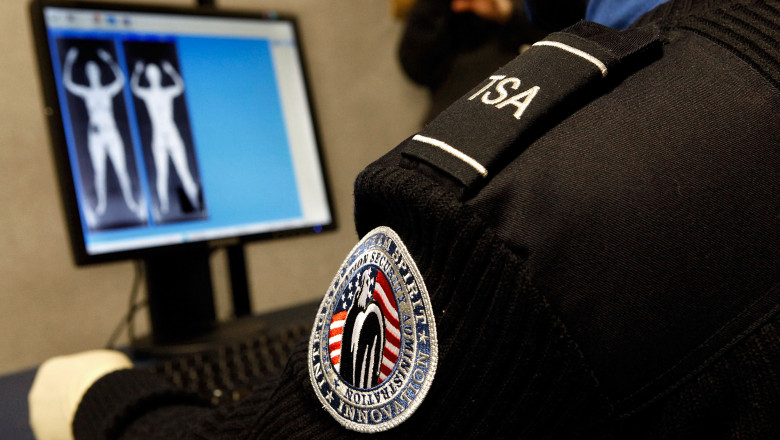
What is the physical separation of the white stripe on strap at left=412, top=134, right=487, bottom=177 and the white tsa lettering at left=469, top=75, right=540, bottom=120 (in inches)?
1.1

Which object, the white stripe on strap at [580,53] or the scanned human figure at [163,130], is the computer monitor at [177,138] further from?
the white stripe on strap at [580,53]

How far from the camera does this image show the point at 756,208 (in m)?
0.25

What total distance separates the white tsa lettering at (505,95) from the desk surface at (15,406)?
547 mm

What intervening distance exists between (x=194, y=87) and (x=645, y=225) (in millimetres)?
774

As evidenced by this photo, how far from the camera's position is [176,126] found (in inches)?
33.6

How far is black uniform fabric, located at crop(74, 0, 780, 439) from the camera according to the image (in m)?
0.24

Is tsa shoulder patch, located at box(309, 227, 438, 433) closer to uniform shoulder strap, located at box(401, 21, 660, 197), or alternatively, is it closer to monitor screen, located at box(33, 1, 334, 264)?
uniform shoulder strap, located at box(401, 21, 660, 197)

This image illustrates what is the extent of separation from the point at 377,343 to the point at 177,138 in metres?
0.67

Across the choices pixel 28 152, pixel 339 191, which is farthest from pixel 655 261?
pixel 339 191

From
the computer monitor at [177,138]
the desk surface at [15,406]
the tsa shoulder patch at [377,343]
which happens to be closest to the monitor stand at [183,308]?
the computer monitor at [177,138]

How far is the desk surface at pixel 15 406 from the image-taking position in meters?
0.59

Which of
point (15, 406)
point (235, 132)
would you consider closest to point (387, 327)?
point (15, 406)

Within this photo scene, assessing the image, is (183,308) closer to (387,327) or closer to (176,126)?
(176,126)

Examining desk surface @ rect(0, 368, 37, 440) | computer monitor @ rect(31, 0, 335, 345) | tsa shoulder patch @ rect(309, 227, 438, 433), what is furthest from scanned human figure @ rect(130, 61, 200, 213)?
tsa shoulder patch @ rect(309, 227, 438, 433)
